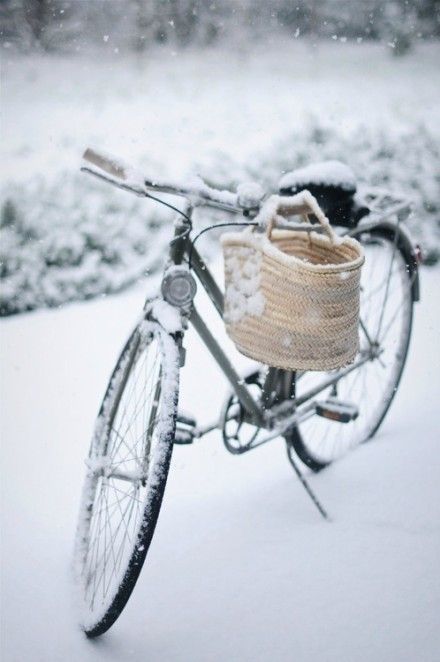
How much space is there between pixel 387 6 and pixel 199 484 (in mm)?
8474

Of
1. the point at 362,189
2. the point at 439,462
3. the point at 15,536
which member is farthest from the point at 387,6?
Answer: the point at 15,536

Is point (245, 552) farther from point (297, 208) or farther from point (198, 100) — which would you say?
point (198, 100)

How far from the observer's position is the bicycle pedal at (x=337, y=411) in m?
1.90

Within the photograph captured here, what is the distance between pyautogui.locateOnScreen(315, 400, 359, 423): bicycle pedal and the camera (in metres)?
1.90

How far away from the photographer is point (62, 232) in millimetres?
3504

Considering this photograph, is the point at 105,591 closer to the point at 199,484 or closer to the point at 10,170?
the point at 199,484

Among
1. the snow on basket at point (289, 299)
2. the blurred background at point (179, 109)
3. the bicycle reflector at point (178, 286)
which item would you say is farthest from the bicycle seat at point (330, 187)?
the blurred background at point (179, 109)

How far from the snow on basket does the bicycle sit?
0.31 ft

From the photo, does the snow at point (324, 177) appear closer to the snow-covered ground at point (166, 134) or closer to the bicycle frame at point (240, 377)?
the bicycle frame at point (240, 377)

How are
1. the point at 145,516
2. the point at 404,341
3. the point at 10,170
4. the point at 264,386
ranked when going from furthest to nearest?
the point at 10,170
the point at 404,341
the point at 264,386
the point at 145,516

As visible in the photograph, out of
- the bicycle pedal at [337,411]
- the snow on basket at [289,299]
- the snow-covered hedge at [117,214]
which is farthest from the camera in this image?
the snow-covered hedge at [117,214]

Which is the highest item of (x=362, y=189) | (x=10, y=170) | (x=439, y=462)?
(x=362, y=189)

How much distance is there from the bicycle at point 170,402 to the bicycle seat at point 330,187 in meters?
0.04

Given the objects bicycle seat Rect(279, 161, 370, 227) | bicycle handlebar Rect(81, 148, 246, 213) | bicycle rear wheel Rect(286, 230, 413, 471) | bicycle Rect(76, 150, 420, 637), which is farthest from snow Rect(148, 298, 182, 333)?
bicycle rear wheel Rect(286, 230, 413, 471)
